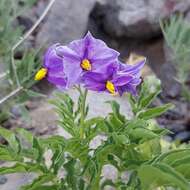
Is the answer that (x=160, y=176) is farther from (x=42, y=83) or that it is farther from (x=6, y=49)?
(x=42, y=83)

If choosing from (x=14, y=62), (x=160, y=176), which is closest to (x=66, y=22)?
(x=14, y=62)

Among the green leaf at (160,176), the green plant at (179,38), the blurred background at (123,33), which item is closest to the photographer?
the green leaf at (160,176)

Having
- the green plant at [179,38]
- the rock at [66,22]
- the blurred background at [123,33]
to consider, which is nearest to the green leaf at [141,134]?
the green plant at [179,38]

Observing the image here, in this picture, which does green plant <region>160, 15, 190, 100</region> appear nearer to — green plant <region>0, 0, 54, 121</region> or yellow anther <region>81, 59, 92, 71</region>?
green plant <region>0, 0, 54, 121</region>

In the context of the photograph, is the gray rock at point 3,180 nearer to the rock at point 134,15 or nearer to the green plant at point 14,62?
the green plant at point 14,62

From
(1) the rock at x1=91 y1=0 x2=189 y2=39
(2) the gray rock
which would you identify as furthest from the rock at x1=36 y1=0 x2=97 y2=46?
(2) the gray rock

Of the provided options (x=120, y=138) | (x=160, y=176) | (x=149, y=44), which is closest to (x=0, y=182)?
(x=120, y=138)

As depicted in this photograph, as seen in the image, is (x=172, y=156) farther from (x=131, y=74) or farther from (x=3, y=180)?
(x=3, y=180)
